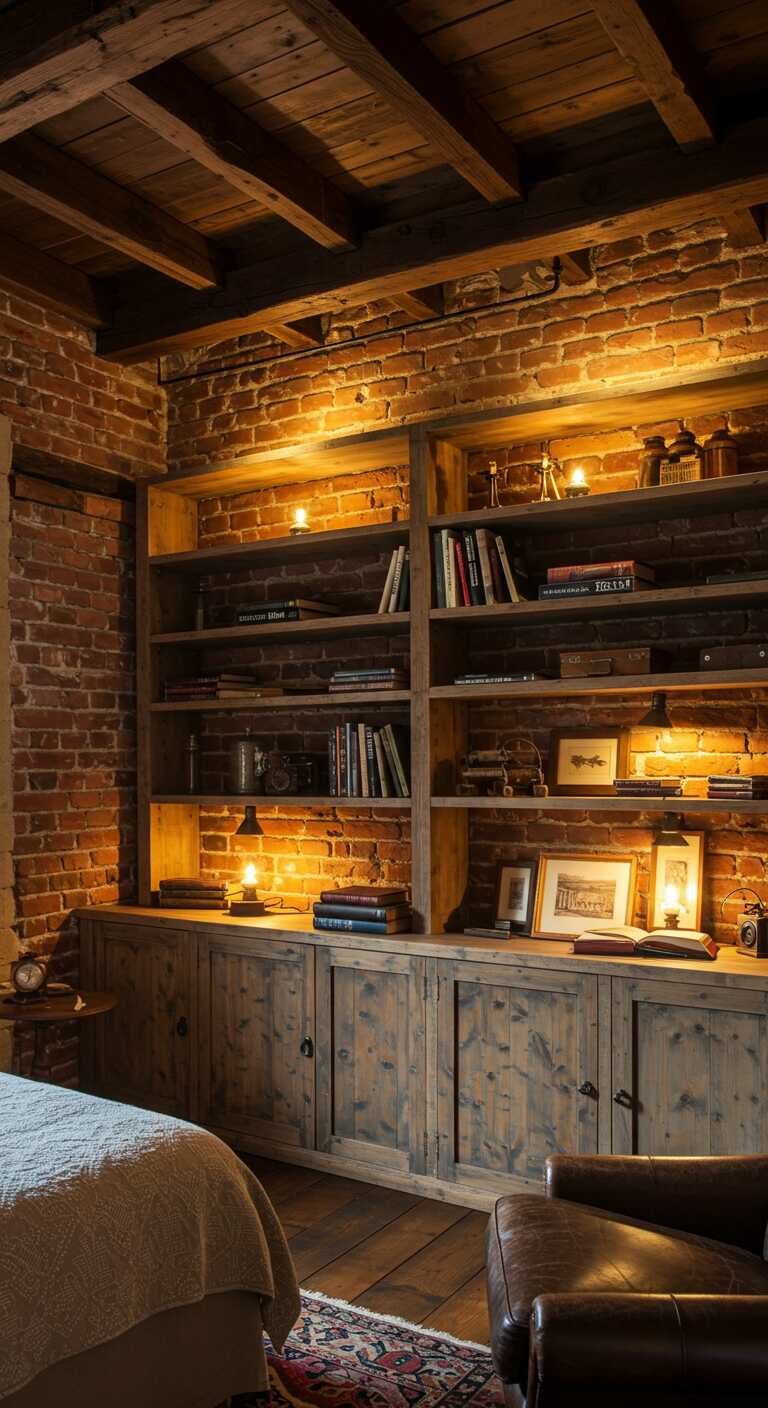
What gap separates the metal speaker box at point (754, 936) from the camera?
3.23 m

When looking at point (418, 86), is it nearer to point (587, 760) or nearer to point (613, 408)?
point (613, 408)

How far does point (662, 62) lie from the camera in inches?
105

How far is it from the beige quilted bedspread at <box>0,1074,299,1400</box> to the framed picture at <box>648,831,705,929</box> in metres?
1.64

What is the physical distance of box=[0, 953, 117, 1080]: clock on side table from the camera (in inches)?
144

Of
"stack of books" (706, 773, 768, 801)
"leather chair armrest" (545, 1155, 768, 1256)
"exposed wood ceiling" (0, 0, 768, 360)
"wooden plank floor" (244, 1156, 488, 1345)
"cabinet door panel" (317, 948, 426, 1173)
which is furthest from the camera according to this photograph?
"cabinet door panel" (317, 948, 426, 1173)

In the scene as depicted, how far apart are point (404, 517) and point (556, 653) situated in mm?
858

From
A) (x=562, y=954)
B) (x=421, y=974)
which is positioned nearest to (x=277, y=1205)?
(x=421, y=974)

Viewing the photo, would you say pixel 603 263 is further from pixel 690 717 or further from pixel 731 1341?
pixel 731 1341

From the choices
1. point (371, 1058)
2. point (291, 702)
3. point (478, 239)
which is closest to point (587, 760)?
point (291, 702)

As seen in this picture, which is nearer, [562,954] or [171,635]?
[562,954]

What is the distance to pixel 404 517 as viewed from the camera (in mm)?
4238

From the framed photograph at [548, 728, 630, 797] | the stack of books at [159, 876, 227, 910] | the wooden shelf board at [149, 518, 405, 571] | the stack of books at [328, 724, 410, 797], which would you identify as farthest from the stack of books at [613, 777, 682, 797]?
the stack of books at [159, 876, 227, 910]

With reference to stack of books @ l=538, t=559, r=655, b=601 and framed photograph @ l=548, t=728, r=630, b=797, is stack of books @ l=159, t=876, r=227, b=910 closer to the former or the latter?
framed photograph @ l=548, t=728, r=630, b=797

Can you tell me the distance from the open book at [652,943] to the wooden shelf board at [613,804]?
377mm
